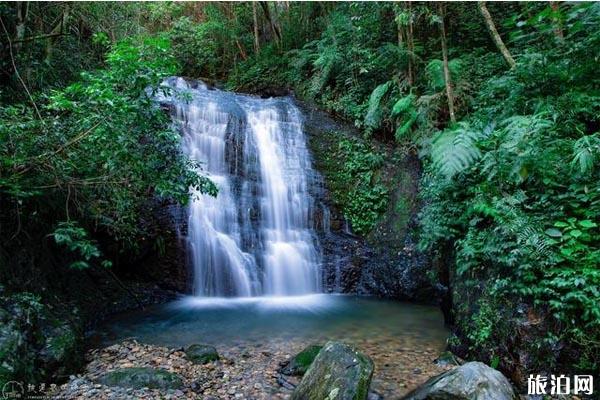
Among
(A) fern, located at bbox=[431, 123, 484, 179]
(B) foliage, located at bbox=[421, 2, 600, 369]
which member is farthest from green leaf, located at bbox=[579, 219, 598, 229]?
(A) fern, located at bbox=[431, 123, 484, 179]

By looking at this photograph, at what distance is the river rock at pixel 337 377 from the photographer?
12.3 ft

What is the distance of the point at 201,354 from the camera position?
5.05m

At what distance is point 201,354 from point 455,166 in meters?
4.11

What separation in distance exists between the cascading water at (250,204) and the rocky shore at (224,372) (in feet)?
8.40

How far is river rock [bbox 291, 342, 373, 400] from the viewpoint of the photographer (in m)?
3.76

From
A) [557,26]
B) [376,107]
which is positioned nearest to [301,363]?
[557,26]

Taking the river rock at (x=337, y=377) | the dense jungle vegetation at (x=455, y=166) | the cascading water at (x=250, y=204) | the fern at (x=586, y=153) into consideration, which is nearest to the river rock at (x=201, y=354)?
the river rock at (x=337, y=377)

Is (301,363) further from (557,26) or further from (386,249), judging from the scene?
(557,26)

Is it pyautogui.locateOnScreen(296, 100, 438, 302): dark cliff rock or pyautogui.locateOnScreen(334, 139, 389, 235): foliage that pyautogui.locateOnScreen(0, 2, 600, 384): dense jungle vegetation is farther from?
pyautogui.locateOnScreen(296, 100, 438, 302): dark cliff rock

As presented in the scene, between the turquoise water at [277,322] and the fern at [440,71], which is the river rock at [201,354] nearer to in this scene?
the turquoise water at [277,322]

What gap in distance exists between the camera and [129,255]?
7.55 meters

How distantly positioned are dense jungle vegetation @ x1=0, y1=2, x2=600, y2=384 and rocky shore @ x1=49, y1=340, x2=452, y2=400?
0.90m

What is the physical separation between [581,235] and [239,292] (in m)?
5.77

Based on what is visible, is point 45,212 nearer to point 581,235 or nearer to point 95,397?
point 95,397
